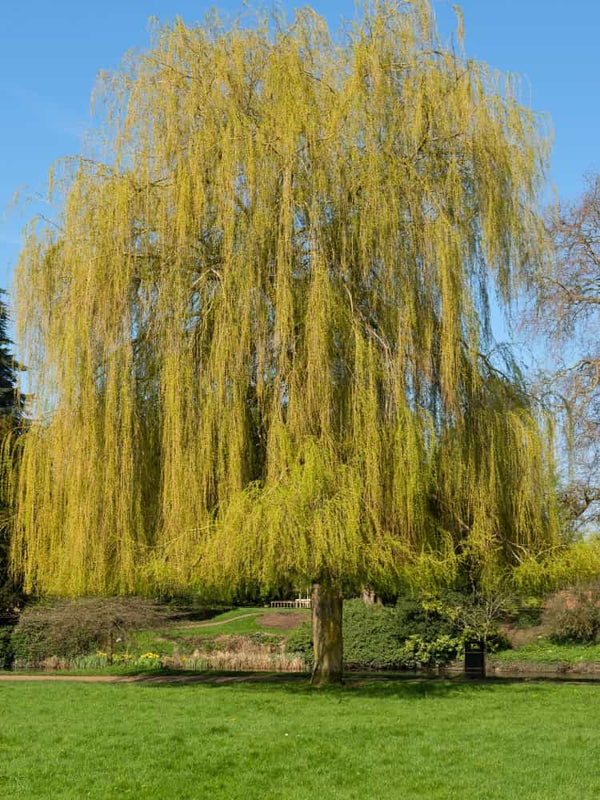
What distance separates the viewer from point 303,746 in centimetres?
884

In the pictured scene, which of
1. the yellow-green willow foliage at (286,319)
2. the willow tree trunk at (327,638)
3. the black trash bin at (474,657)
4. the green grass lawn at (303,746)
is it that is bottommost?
the black trash bin at (474,657)

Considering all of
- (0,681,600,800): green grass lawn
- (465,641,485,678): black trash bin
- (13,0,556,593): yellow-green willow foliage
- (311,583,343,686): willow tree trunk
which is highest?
(13,0,556,593): yellow-green willow foliage

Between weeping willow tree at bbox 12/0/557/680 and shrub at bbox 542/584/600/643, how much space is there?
44.7 ft

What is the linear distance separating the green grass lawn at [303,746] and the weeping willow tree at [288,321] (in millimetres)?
1731

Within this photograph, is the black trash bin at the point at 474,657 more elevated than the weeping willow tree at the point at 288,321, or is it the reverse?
the weeping willow tree at the point at 288,321

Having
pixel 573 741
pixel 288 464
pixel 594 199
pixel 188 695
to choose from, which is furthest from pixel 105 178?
pixel 594 199

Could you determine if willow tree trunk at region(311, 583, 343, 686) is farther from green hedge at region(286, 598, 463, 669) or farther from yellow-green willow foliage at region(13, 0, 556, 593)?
green hedge at region(286, 598, 463, 669)

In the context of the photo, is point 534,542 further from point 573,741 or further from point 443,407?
point 573,741

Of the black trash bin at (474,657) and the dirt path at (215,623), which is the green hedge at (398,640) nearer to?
the black trash bin at (474,657)

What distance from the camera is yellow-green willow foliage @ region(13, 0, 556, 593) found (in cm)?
1228

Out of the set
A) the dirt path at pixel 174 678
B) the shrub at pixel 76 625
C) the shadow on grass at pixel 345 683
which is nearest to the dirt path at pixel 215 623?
the shrub at pixel 76 625

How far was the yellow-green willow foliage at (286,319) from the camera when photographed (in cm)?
1228

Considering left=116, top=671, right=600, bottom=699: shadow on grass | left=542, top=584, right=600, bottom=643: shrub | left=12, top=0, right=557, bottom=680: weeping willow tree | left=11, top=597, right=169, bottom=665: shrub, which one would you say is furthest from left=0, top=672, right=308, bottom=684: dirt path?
left=542, top=584, right=600, bottom=643: shrub

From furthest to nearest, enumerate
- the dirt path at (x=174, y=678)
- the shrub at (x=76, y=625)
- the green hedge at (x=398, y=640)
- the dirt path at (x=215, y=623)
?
the dirt path at (x=215, y=623)
the shrub at (x=76, y=625)
the green hedge at (x=398, y=640)
the dirt path at (x=174, y=678)
